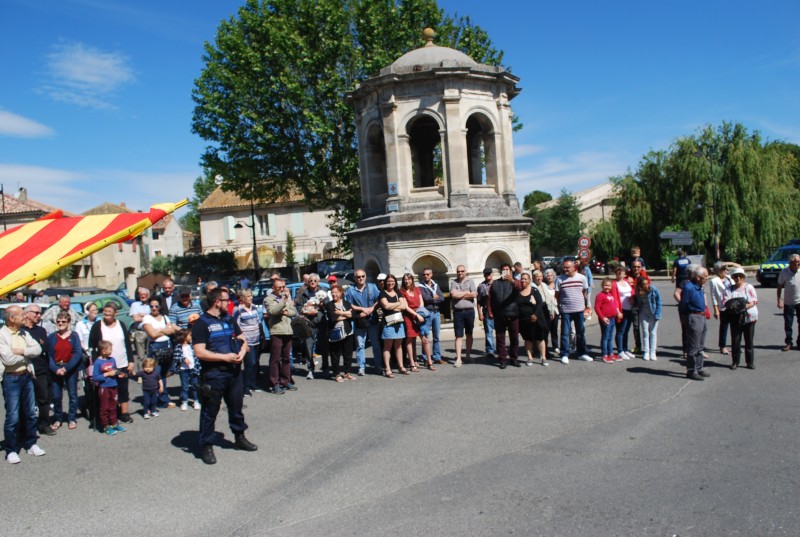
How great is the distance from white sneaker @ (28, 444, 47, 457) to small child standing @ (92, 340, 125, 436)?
852 millimetres

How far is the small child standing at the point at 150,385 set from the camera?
28.4 feet

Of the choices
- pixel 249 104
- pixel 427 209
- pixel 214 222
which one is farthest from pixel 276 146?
pixel 214 222

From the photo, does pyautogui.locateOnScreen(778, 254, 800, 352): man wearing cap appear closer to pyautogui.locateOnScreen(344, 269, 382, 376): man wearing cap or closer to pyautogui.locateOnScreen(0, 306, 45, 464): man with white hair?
pyautogui.locateOnScreen(344, 269, 382, 376): man wearing cap

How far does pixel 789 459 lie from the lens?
19.1 feet

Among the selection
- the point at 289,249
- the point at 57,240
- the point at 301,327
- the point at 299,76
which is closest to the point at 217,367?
the point at 57,240

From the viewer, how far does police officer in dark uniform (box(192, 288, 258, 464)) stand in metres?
6.55

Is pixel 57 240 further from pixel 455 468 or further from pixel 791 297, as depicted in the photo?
pixel 791 297

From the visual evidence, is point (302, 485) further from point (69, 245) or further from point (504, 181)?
point (504, 181)

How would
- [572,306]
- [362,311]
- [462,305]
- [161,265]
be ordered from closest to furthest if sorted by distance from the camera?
[362,311] < [572,306] < [462,305] < [161,265]

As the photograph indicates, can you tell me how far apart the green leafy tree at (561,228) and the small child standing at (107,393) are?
51756mm

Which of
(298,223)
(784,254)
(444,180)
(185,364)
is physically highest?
(298,223)

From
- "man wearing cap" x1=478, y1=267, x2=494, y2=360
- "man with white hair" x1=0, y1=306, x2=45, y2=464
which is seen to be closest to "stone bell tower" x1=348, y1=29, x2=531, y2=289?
"man wearing cap" x1=478, y1=267, x2=494, y2=360

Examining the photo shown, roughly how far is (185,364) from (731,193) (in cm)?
3518

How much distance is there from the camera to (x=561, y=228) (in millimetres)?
57500
